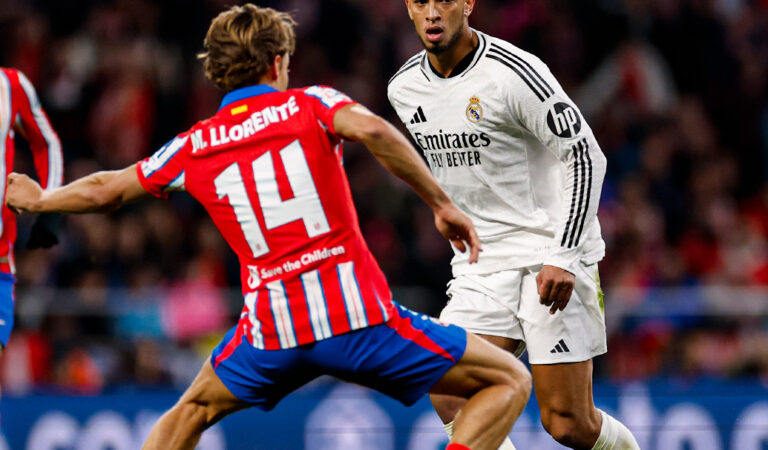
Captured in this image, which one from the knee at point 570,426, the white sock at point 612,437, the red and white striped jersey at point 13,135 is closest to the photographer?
the knee at point 570,426

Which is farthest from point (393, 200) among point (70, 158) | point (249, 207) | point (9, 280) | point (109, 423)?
point (249, 207)

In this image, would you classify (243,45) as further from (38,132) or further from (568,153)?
(38,132)

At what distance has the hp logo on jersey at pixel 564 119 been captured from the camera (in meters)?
4.91

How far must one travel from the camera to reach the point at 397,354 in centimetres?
423

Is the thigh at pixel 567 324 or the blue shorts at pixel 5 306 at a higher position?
the blue shorts at pixel 5 306

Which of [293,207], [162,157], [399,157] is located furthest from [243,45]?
[399,157]

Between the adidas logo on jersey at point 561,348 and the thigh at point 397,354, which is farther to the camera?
the adidas logo on jersey at point 561,348

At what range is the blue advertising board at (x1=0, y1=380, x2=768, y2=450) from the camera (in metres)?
7.22

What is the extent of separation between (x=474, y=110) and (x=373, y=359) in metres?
1.42

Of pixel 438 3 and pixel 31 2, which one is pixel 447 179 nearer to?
pixel 438 3

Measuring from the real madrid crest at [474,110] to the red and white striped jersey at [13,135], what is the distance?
2.12m

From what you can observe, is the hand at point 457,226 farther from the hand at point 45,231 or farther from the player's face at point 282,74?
the hand at point 45,231

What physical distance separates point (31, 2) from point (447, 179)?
8066mm

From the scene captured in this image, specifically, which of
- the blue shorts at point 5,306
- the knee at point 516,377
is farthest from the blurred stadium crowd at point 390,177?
the knee at point 516,377
